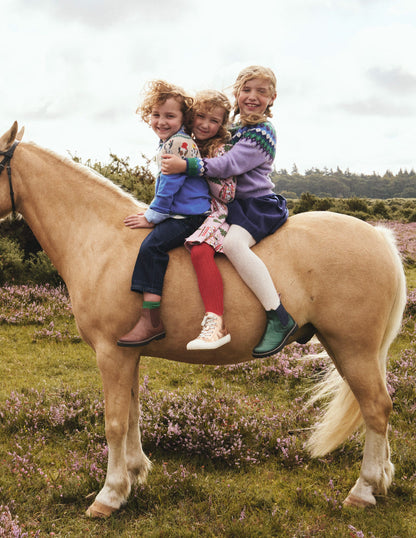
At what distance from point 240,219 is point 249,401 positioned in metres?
2.84

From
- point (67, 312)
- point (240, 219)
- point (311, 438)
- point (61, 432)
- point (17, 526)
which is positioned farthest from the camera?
point (67, 312)

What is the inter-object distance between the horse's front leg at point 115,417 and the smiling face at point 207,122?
1971 mm

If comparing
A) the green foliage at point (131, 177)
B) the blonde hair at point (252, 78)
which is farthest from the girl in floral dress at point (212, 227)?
the green foliage at point (131, 177)

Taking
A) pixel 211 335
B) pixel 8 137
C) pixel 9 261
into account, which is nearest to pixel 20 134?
pixel 8 137

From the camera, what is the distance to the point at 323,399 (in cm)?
558

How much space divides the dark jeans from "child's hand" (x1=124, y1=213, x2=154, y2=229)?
105 millimetres

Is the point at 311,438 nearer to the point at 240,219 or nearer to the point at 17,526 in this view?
the point at 240,219

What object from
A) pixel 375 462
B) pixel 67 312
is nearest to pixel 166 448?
pixel 375 462

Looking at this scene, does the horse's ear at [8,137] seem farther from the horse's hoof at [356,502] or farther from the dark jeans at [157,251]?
the horse's hoof at [356,502]

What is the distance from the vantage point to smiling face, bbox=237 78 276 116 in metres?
3.51

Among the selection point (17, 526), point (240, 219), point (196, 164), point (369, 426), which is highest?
point (196, 164)

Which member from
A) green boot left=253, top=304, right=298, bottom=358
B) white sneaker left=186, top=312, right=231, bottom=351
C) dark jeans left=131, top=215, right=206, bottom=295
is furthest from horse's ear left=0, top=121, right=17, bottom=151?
green boot left=253, top=304, right=298, bottom=358

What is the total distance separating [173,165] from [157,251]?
694 millimetres

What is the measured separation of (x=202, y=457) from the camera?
167 inches
